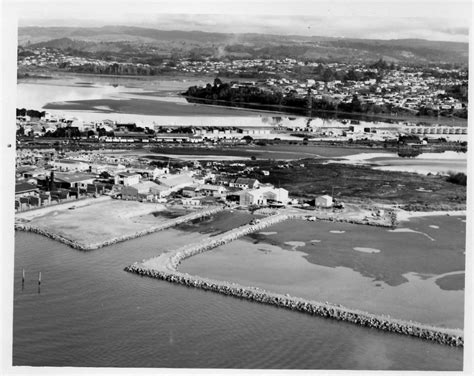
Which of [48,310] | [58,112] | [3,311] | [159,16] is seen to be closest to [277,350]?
[48,310]

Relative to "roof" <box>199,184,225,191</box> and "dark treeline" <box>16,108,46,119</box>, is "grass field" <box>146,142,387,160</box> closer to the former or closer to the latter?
"roof" <box>199,184,225,191</box>

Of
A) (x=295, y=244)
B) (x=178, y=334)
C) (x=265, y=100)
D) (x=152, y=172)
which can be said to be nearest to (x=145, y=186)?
(x=152, y=172)

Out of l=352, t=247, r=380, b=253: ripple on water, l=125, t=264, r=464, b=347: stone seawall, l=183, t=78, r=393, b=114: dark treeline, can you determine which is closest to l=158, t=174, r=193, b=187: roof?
l=183, t=78, r=393, b=114: dark treeline

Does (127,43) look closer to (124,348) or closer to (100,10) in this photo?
(100,10)

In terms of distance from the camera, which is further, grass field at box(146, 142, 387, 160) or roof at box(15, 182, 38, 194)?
grass field at box(146, 142, 387, 160)

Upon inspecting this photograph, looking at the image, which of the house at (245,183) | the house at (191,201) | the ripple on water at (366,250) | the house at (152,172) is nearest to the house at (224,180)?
the house at (245,183)

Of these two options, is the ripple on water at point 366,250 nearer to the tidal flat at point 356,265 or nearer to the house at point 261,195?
the tidal flat at point 356,265

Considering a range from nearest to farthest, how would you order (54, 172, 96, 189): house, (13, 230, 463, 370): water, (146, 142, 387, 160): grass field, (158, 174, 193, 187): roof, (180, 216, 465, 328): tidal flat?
(13, 230, 463, 370): water < (180, 216, 465, 328): tidal flat < (54, 172, 96, 189): house < (158, 174, 193, 187): roof < (146, 142, 387, 160): grass field
